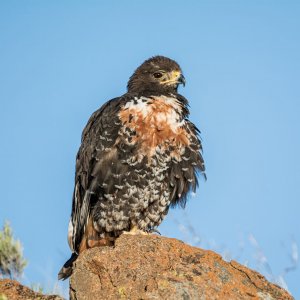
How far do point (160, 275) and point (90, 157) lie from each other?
280 cm

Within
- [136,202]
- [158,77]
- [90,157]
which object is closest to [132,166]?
[136,202]

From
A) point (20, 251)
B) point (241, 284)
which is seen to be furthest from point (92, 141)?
point (241, 284)

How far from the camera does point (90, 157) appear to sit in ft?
29.1

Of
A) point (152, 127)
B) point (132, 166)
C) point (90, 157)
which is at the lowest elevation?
point (132, 166)

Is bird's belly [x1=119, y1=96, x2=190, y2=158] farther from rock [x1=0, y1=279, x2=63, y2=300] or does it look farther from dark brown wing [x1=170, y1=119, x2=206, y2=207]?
rock [x1=0, y1=279, x2=63, y2=300]

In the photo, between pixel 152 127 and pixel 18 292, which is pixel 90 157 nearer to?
pixel 152 127

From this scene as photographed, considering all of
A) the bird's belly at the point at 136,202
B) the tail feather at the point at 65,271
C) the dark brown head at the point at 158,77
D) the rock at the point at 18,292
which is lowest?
the rock at the point at 18,292

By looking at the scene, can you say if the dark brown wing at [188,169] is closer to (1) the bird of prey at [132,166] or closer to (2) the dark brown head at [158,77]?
(1) the bird of prey at [132,166]

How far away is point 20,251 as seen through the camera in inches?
395

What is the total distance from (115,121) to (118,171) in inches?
25.1

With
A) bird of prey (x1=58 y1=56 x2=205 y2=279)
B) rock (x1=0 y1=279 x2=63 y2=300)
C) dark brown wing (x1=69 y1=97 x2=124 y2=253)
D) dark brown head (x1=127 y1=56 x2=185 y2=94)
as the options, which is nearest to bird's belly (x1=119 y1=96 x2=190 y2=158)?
bird of prey (x1=58 y1=56 x2=205 y2=279)

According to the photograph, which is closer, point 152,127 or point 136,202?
point 152,127

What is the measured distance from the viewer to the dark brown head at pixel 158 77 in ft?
31.3

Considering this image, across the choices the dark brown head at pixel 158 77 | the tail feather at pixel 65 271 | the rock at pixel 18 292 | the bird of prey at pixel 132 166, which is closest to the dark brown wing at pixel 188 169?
the bird of prey at pixel 132 166
